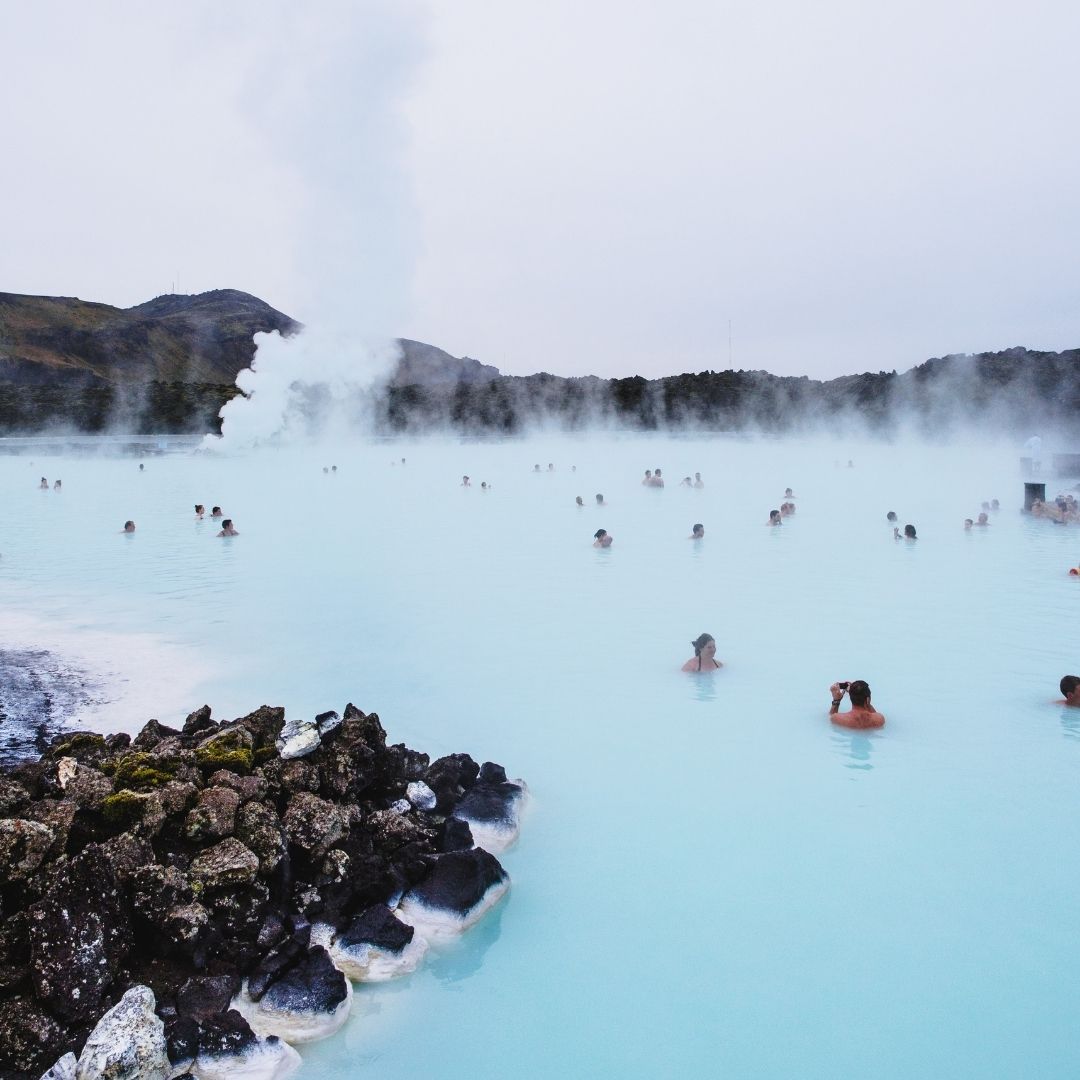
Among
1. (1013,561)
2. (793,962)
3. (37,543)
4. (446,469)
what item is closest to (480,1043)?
(793,962)

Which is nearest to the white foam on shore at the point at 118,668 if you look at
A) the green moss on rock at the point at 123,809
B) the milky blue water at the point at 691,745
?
the milky blue water at the point at 691,745

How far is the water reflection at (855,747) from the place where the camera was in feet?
18.3

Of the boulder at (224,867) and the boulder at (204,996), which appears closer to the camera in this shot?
the boulder at (204,996)

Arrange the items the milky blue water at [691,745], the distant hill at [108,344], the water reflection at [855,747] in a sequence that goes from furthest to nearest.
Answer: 1. the distant hill at [108,344]
2. the water reflection at [855,747]
3. the milky blue water at [691,745]

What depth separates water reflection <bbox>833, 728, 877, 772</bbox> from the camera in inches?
220

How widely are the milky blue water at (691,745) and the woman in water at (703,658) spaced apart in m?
0.27

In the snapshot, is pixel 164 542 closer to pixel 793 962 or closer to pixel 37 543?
pixel 37 543

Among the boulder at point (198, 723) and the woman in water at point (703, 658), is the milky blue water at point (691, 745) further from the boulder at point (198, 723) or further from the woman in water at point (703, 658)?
the boulder at point (198, 723)

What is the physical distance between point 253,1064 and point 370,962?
0.64m

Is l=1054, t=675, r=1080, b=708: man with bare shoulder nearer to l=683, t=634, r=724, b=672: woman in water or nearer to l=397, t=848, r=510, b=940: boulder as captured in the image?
l=683, t=634, r=724, b=672: woman in water

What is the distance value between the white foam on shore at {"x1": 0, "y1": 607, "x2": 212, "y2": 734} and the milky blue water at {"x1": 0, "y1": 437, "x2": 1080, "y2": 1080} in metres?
0.05

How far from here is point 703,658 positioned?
295 inches

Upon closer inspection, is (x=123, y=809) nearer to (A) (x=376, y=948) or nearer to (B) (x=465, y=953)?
(A) (x=376, y=948)

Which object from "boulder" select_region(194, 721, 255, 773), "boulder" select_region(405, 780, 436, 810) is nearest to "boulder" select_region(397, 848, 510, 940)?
"boulder" select_region(405, 780, 436, 810)
